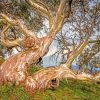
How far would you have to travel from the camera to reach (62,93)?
17.7 meters

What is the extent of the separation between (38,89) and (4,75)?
201cm

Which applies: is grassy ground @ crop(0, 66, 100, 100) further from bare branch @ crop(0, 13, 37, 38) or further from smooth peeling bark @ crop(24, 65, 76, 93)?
bare branch @ crop(0, 13, 37, 38)

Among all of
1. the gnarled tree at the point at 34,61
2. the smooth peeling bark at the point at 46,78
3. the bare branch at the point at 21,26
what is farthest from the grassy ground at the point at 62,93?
the bare branch at the point at 21,26

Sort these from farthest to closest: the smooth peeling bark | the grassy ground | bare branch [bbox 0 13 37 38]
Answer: bare branch [bbox 0 13 37 38] < the smooth peeling bark < the grassy ground

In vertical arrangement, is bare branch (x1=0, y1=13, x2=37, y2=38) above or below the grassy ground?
above

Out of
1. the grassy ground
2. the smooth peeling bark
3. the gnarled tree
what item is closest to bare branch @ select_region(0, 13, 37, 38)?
the gnarled tree

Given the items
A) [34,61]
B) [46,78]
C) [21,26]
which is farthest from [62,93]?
[21,26]

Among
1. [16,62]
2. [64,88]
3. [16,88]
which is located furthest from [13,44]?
[64,88]

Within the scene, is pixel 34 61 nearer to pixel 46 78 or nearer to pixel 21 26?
pixel 46 78

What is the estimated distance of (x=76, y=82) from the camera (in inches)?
848

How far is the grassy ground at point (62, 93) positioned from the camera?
1586 cm

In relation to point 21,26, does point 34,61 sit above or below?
below

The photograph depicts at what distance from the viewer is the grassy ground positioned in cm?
1586

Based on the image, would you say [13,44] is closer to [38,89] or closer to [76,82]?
[38,89]
